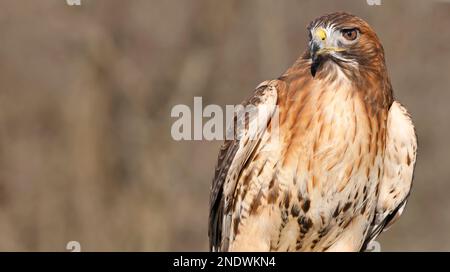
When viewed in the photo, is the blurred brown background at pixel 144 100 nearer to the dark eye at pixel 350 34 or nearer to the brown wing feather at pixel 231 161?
the brown wing feather at pixel 231 161

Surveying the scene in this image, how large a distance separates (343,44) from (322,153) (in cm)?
68

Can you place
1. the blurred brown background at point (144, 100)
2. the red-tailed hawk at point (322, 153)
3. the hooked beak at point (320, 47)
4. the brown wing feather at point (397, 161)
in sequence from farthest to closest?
the blurred brown background at point (144, 100)
the brown wing feather at point (397, 161)
the red-tailed hawk at point (322, 153)
the hooked beak at point (320, 47)

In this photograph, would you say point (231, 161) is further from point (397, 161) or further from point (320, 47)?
point (397, 161)

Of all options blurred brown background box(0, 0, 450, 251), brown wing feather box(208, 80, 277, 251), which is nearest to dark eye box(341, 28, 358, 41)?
brown wing feather box(208, 80, 277, 251)

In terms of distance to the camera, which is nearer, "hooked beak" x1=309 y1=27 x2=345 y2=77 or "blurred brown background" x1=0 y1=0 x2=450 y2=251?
"hooked beak" x1=309 y1=27 x2=345 y2=77

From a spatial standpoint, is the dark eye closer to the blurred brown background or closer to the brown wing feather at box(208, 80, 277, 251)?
the brown wing feather at box(208, 80, 277, 251)

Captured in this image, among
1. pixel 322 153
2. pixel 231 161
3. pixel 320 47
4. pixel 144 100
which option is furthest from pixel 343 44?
pixel 144 100

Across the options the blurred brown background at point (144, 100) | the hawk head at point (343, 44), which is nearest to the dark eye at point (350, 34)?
the hawk head at point (343, 44)

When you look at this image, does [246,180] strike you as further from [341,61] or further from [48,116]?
[48,116]

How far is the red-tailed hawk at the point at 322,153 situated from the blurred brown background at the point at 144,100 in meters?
4.31

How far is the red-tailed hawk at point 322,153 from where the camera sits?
22.7 ft

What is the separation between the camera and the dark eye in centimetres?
694

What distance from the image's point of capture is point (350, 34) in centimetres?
697

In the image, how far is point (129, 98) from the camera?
12.8 meters
